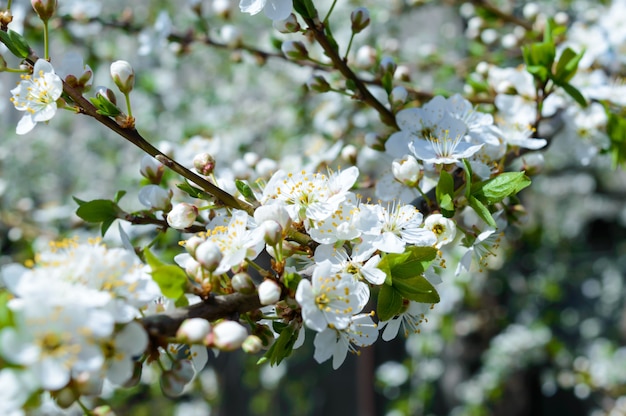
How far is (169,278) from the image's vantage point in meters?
0.74

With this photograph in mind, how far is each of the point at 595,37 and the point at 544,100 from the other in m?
0.72

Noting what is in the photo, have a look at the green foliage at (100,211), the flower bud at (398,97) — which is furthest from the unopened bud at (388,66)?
the green foliage at (100,211)

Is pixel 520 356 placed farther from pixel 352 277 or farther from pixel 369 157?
pixel 352 277

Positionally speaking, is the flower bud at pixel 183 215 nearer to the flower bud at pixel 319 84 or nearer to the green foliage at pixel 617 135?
the flower bud at pixel 319 84

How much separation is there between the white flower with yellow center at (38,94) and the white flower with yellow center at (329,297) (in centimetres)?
49

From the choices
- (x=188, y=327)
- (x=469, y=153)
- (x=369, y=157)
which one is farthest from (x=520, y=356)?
(x=188, y=327)

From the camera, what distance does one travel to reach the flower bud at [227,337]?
0.69m

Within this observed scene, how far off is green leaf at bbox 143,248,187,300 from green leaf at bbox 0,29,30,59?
42 cm

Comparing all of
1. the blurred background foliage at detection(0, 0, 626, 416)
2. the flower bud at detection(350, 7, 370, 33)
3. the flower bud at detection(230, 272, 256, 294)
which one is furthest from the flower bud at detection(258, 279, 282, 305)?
the blurred background foliage at detection(0, 0, 626, 416)

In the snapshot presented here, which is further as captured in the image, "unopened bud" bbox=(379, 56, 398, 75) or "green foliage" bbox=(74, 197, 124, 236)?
"unopened bud" bbox=(379, 56, 398, 75)

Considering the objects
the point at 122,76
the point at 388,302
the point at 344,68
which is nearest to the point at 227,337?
the point at 388,302

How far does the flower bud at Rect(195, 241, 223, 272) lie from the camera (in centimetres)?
76

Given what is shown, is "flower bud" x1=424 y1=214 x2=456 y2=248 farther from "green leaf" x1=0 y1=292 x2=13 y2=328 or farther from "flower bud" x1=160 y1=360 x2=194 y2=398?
"green leaf" x1=0 y1=292 x2=13 y2=328

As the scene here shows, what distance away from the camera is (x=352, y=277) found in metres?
0.82
